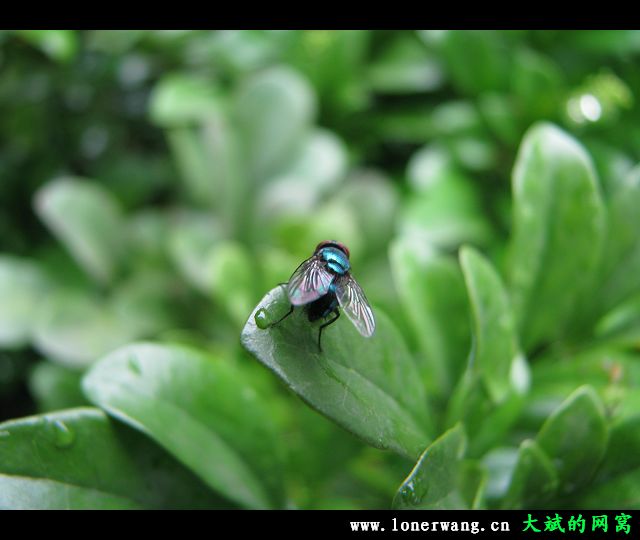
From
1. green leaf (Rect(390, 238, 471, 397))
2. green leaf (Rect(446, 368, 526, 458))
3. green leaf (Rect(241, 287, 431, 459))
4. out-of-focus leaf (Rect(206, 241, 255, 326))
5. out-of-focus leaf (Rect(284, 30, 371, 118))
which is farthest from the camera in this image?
out-of-focus leaf (Rect(284, 30, 371, 118))

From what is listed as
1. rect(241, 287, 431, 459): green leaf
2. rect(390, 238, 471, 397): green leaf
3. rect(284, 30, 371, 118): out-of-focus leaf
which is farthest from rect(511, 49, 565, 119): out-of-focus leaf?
rect(241, 287, 431, 459): green leaf

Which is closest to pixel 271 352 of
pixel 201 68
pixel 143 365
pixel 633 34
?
pixel 143 365

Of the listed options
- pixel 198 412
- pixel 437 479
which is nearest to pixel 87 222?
pixel 198 412

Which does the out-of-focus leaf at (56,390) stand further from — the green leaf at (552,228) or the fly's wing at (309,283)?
the green leaf at (552,228)

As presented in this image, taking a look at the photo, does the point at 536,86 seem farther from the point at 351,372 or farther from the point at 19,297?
the point at 19,297

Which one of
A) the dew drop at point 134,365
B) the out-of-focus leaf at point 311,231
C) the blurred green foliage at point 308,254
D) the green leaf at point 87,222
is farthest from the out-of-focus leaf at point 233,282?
the dew drop at point 134,365

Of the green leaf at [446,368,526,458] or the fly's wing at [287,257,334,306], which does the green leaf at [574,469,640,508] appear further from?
the fly's wing at [287,257,334,306]

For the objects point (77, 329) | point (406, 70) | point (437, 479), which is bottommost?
point (437, 479)
